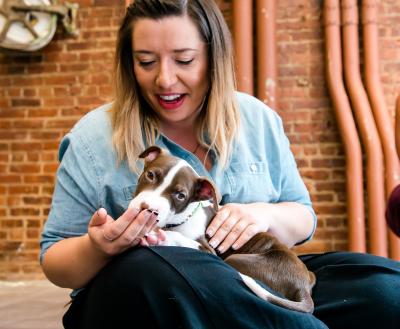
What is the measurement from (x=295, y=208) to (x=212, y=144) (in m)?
0.35

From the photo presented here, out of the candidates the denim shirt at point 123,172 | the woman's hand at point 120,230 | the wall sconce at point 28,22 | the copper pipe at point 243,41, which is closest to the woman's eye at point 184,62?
the denim shirt at point 123,172

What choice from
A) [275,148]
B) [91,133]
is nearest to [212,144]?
[275,148]

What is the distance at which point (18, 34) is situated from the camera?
11.1ft

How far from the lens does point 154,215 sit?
1.19m

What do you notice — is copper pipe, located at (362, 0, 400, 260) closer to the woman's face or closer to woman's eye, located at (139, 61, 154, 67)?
the woman's face

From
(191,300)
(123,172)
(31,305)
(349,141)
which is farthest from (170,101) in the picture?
(349,141)

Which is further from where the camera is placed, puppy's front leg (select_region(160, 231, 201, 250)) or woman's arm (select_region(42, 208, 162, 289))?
puppy's front leg (select_region(160, 231, 201, 250))

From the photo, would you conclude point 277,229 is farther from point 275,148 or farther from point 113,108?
point 113,108

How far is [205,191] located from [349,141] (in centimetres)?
195

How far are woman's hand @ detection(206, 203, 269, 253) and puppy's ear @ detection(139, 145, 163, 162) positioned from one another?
0.80ft

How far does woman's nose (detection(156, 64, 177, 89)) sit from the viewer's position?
1.56m

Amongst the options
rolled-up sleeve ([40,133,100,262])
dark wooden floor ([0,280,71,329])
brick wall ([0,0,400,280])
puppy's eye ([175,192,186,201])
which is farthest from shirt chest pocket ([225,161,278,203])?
brick wall ([0,0,400,280])

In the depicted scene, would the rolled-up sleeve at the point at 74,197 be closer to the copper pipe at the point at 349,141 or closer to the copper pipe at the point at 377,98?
the copper pipe at the point at 349,141

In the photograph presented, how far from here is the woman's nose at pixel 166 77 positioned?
61.4 inches
